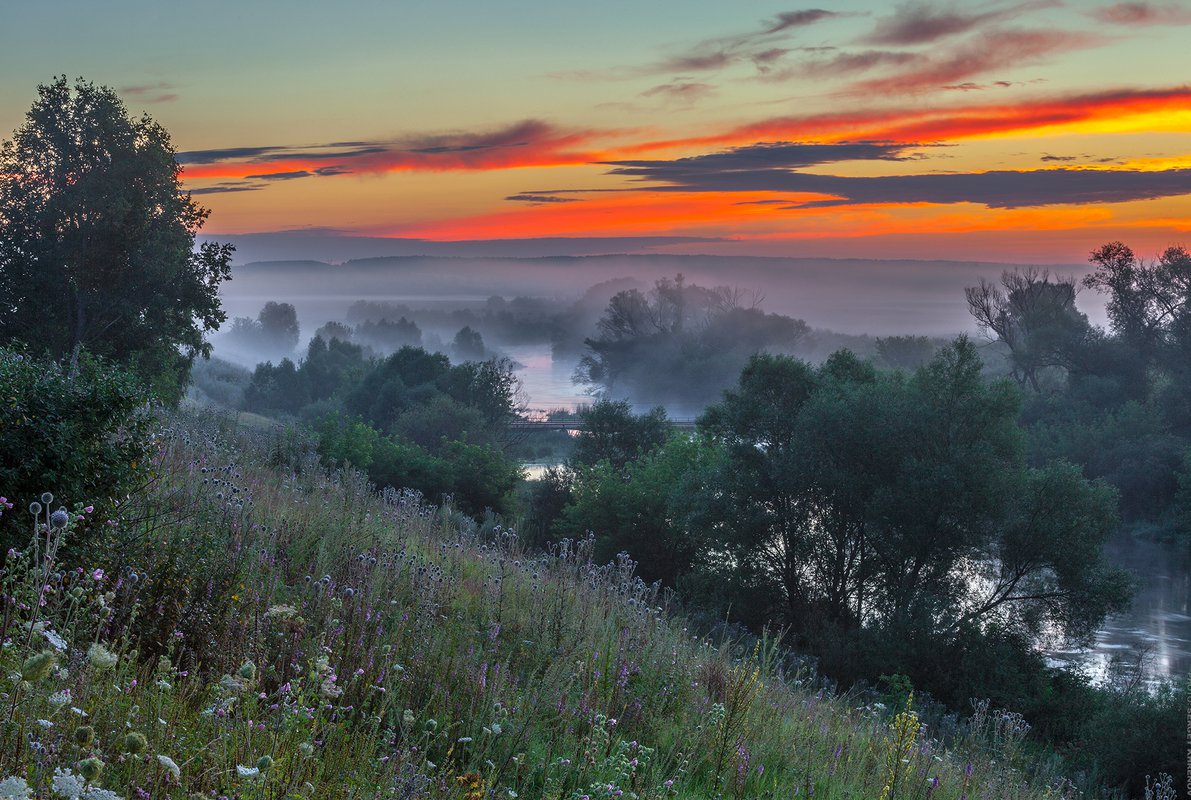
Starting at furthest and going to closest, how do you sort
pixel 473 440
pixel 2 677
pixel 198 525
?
1. pixel 473 440
2. pixel 198 525
3. pixel 2 677

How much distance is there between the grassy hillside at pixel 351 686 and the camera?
3283 mm

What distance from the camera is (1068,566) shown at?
92.0ft

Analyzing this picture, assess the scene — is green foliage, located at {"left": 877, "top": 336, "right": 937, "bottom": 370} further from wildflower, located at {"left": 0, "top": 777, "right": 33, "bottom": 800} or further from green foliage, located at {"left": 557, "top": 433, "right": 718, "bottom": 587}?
wildflower, located at {"left": 0, "top": 777, "right": 33, "bottom": 800}

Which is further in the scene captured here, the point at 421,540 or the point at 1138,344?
the point at 1138,344

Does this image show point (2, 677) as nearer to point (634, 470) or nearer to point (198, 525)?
point (198, 525)

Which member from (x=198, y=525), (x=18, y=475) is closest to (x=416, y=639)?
(x=198, y=525)

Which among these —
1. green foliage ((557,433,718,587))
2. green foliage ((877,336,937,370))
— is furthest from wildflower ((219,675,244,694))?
green foliage ((877,336,937,370))

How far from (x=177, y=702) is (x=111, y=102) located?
32756mm

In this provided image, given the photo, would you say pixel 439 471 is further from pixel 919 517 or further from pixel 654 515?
pixel 919 517

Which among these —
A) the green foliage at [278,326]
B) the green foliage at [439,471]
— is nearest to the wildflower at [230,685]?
the green foliage at [439,471]

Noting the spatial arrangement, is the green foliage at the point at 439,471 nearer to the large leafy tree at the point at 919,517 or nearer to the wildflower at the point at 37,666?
the large leafy tree at the point at 919,517

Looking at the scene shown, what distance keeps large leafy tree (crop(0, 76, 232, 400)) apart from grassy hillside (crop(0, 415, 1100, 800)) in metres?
24.3

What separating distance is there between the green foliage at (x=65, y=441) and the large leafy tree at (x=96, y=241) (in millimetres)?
25205

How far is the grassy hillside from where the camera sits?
3283mm
